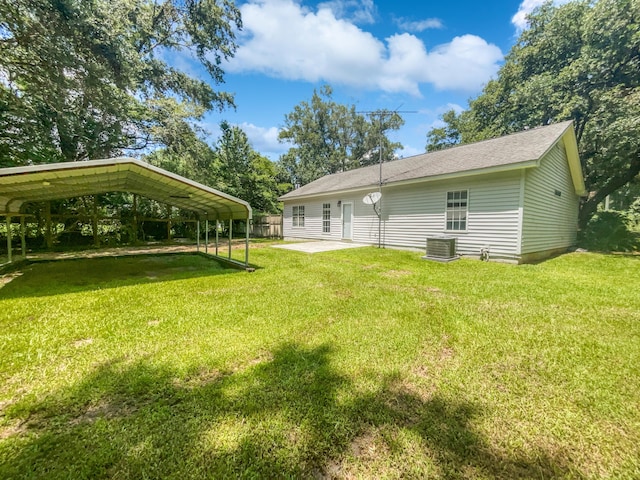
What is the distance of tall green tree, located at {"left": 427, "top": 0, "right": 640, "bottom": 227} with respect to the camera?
10.0 metres

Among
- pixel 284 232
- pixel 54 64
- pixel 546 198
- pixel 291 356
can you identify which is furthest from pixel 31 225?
pixel 546 198

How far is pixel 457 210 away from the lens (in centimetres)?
856

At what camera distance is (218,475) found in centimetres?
137

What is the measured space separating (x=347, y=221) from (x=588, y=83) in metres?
12.0

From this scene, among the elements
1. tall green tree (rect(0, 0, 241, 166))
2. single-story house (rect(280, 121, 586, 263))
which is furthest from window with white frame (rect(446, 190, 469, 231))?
tall green tree (rect(0, 0, 241, 166))

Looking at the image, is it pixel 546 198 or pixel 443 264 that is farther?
pixel 546 198

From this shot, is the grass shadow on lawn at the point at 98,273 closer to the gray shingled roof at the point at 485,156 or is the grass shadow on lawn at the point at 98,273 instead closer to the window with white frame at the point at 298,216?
the gray shingled roof at the point at 485,156

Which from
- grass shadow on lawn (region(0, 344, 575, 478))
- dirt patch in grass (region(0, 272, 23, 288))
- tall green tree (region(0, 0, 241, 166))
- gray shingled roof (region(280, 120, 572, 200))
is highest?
tall green tree (region(0, 0, 241, 166))

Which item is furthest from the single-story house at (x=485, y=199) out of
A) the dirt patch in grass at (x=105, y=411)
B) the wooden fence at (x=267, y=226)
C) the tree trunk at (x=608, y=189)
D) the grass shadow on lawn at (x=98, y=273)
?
the dirt patch in grass at (x=105, y=411)

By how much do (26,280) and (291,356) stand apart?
6.57m

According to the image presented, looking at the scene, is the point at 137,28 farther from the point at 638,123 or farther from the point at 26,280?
the point at 638,123

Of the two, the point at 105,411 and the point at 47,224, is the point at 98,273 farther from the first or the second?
the point at 47,224

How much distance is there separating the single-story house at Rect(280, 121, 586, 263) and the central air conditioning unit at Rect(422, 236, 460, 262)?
0.32 meters

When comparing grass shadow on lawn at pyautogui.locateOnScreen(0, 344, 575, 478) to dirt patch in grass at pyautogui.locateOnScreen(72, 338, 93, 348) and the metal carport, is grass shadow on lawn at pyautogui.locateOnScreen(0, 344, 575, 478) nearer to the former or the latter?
dirt patch in grass at pyautogui.locateOnScreen(72, 338, 93, 348)
